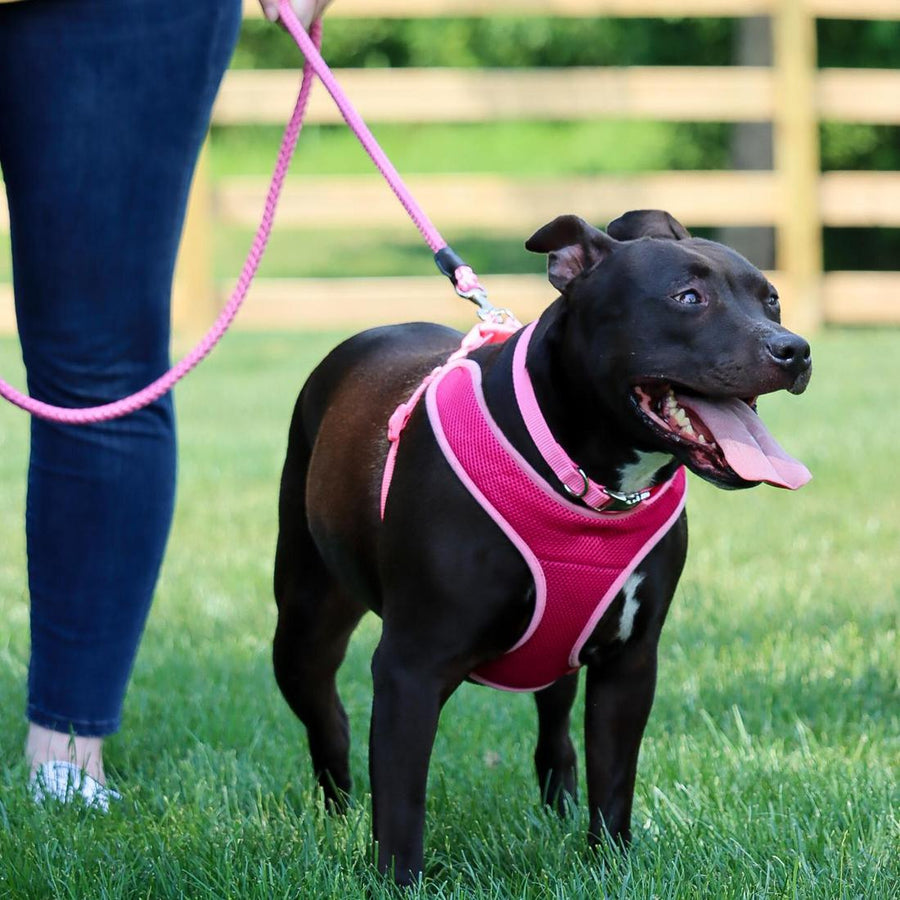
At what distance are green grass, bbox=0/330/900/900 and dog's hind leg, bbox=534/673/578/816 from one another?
0.05 metres

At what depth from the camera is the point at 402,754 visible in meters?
2.47

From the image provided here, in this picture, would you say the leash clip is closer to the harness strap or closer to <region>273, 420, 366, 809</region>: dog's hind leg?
the harness strap

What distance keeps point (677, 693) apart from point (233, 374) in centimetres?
654

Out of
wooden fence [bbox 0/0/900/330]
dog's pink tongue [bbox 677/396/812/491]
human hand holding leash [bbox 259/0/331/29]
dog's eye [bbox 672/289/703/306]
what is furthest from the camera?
wooden fence [bbox 0/0/900/330]

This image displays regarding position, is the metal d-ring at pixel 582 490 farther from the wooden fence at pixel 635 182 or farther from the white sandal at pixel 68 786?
the wooden fence at pixel 635 182

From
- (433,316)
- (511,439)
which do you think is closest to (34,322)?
(511,439)

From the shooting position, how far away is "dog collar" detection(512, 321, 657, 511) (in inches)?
96.8

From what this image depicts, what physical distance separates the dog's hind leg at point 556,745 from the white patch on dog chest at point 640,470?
684 mm

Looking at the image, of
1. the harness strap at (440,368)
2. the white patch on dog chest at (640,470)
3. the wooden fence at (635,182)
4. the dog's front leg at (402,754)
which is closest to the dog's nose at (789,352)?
the white patch on dog chest at (640,470)

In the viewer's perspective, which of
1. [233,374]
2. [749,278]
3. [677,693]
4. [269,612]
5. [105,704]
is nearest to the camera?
[749,278]

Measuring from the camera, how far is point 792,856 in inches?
101

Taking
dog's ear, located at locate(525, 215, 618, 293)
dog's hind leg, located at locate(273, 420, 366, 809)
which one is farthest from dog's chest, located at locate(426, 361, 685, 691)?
dog's hind leg, located at locate(273, 420, 366, 809)

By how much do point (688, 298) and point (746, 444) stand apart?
25 centimetres

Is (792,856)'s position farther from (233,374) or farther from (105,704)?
(233,374)
